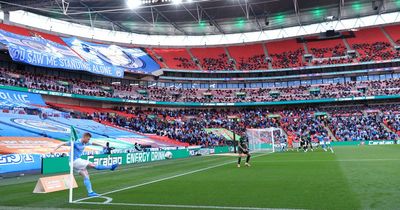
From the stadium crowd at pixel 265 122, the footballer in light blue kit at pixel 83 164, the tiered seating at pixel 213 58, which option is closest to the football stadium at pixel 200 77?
the stadium crowd at pixel 265 122

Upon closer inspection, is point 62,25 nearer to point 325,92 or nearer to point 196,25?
point 196,25

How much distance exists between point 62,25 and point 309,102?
1867 inches

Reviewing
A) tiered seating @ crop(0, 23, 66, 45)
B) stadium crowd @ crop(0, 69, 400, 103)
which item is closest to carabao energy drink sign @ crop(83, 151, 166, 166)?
stadium crowd @ crop(0, 69, 400, 103)

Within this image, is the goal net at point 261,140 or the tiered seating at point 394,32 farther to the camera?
the tiered seating at point 394,32

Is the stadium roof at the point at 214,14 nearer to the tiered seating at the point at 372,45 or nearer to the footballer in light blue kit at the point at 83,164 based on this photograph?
the tiered seating at the point at 372,45

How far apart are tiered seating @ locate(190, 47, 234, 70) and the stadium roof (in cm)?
435

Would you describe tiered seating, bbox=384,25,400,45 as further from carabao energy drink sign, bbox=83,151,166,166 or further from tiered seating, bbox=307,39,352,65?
carabao energy drink sign, bbox=83,151,166,166

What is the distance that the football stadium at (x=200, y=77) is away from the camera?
127 feet

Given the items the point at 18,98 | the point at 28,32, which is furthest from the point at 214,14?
the point at 18,98

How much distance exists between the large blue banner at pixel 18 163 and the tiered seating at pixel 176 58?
154ft

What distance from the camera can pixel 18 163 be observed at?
18.8 metres

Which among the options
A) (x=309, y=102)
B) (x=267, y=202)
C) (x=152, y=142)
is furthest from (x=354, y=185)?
(x=309, y=102)

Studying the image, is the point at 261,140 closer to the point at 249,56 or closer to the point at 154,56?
the point at 249,56

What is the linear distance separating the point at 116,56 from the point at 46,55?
15.7 metres
